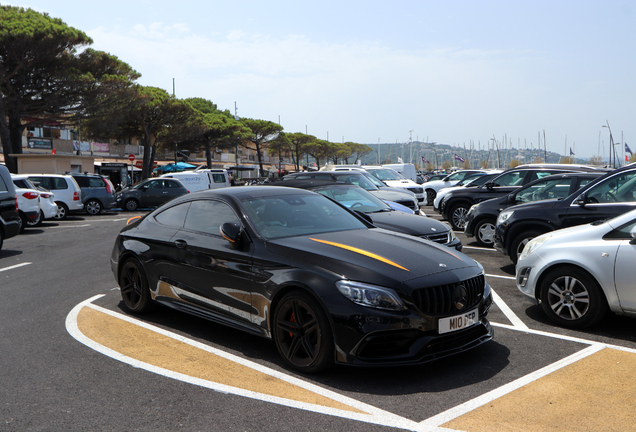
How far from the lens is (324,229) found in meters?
5.23

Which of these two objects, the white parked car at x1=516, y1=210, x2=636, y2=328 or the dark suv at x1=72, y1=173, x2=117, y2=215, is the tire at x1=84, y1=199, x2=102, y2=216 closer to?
the dark suv at x1=72, y1=173, x2=117, y2=215

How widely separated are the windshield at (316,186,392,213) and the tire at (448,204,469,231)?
5.30 metres

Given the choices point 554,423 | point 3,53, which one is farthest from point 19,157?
point 554,423

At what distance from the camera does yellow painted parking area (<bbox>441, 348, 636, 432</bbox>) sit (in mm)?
3418

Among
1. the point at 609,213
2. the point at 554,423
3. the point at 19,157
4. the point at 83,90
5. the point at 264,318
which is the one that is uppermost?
the point at 83,90

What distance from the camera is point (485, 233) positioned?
444 inches

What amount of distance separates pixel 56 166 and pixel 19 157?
207 cm

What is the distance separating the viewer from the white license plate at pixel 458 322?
4113 millimetres

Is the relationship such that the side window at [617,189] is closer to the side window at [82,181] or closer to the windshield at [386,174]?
the windshield at [386,174]

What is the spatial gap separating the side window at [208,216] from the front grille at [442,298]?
1890 millimetres

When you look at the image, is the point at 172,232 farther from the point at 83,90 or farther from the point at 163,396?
the point at 83,90

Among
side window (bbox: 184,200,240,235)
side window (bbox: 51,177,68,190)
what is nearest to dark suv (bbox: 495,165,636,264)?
side window (bbox: 184,200,240,235)

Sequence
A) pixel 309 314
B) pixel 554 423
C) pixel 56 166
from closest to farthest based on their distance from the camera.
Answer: pixel 554 423
pixel 309 314
pixel 56 166

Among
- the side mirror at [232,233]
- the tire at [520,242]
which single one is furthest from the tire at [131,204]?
the side mirror at [232,233]
